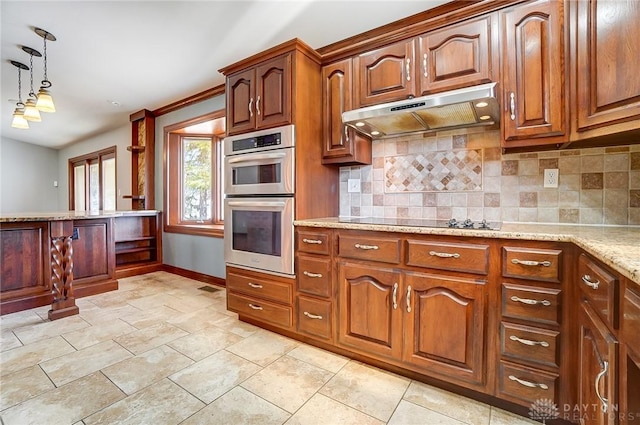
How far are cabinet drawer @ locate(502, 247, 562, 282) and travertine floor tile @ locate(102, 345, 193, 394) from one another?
77.8 inches

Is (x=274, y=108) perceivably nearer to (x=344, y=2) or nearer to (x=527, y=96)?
(x=344, y=2)

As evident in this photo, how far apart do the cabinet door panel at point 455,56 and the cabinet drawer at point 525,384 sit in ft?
5.26

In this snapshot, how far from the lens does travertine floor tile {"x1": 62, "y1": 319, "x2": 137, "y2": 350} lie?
7.07 ft

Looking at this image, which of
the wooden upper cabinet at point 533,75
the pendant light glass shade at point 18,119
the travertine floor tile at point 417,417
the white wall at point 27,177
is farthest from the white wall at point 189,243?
the white wall at point 27,177

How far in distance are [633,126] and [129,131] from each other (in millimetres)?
6166

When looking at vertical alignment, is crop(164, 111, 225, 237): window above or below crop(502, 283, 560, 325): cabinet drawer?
above

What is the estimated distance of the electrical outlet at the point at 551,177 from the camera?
184 cm

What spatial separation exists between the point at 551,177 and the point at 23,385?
3405 millimetres

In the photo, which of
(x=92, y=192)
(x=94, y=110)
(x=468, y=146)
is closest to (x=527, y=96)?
(x=468, y=146)

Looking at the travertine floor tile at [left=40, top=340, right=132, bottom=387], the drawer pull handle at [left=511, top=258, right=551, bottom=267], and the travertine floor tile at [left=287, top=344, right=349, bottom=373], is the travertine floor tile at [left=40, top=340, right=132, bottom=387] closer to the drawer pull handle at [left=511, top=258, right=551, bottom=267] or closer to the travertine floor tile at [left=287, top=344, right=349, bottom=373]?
the travertine floor tile at [left=287, top=344, right=349, bottom=373]

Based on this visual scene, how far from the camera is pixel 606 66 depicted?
125cm

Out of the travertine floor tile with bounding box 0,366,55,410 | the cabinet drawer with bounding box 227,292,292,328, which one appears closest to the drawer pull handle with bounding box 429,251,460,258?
the cabinet drawer with bounding box 227,292,292,328

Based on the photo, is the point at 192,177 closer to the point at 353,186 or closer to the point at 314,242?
the point at 353,186

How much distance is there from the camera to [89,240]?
3270mm
